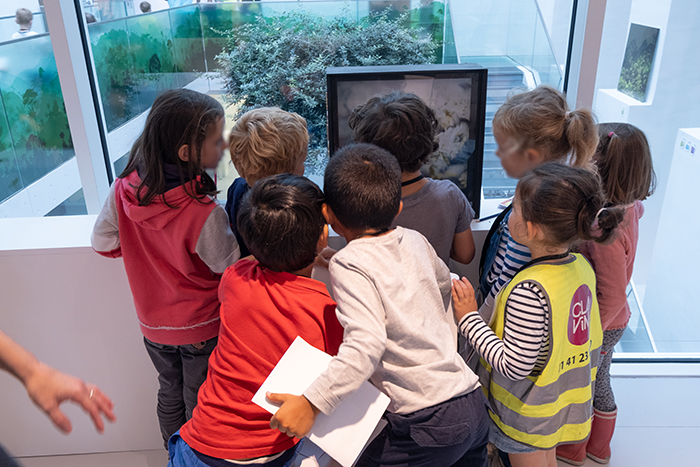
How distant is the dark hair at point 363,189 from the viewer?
1.04 metres

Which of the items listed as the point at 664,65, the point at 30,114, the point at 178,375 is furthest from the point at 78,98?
the point at 664,65

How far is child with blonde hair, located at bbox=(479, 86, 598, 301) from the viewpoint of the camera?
4.20 ft

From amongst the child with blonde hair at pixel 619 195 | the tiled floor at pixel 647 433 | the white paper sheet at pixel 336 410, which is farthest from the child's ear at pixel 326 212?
the tiled floor at pixel 647 433

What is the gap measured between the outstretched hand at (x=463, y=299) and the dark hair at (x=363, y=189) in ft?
1.00

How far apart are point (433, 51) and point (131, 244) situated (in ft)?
3.88

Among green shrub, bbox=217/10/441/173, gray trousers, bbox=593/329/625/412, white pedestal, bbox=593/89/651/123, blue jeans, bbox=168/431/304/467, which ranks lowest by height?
gray trousers, bbox=593/329/625/412

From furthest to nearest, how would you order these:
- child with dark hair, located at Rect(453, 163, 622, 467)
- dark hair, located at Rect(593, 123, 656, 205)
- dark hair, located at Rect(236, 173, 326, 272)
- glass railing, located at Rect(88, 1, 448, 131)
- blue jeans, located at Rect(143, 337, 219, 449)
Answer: glass railing, located at Rect(88, 1, 448, 131), blue jeans, located at Rect(143, 337, 219, 449), dark hair, located at Rect(593, 123, 656, 205), child with dark hair, located at Rect(453, 163, 622, 467), dark hair, located at Rect(236, 173, 326, 272)

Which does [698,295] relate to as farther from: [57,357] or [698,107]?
[57,357]

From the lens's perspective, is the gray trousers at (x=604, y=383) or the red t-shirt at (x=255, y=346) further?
the gray trousers at (x=604, y=383)

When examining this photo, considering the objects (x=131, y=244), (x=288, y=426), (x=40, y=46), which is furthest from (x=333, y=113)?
(x=40, y=46)

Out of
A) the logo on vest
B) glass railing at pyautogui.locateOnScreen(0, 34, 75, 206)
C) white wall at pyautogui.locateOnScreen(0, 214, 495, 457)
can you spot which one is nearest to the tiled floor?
white wall at pyautogui.locateOnScreen(0, 214, 495, 457)

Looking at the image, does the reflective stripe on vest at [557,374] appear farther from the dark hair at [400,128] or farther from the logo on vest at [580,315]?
the dark hair at [400,128]

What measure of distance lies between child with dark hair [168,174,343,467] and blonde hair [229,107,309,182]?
232 millimetres

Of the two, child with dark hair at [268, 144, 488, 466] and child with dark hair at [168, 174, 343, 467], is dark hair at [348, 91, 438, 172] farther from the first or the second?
child with dark hair at [168, 174, 343, 467]
